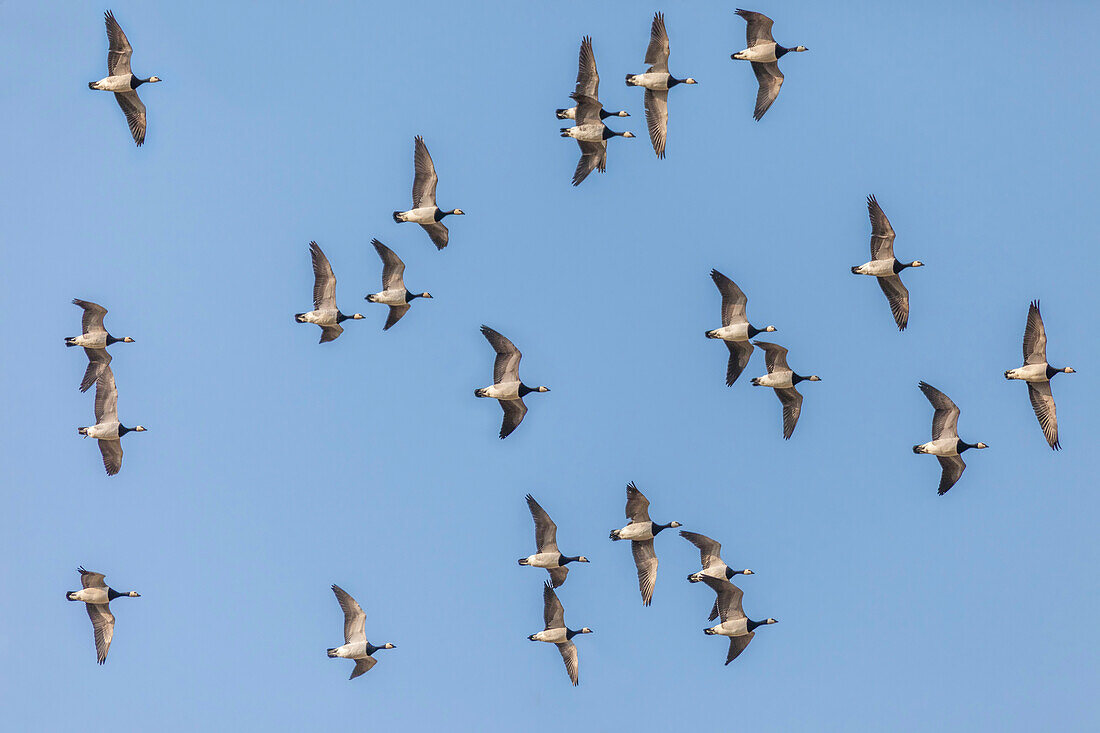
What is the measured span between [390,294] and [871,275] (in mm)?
13785

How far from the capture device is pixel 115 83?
54.0 meters

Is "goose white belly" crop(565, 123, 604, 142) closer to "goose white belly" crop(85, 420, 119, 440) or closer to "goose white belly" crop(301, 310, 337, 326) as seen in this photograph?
"goose white belly" crop(301, 310, 337, 326)

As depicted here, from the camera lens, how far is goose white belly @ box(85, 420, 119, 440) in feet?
186

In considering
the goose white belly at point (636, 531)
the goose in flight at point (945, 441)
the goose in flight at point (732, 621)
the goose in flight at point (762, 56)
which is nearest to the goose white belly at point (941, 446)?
the goose in flight at point (945, 441)

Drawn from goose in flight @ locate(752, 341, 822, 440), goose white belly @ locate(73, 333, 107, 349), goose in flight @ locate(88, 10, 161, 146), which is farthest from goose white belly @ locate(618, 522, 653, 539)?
goose in flight @ locate(88, 10, 161, 146)

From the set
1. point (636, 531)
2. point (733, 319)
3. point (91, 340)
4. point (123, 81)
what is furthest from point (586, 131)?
point (91, 340)

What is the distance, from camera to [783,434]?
5641 cm

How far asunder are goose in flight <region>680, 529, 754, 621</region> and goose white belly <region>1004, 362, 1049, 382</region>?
9.51 m

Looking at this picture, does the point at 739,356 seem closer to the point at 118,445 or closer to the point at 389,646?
the point at 389,646

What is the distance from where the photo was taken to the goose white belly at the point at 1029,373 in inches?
2162

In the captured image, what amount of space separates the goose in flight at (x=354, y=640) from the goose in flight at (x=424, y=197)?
35.6 feet

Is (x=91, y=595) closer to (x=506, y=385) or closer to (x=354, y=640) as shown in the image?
(x=354, y=640)

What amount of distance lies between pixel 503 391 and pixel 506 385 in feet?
0.65

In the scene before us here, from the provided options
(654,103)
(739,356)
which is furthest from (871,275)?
(654,103)
